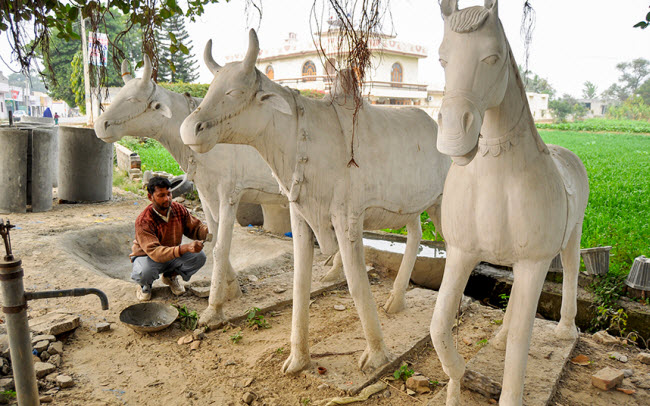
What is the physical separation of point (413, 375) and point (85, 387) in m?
2.23

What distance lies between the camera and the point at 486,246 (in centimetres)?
227

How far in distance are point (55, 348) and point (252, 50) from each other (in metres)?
2.67

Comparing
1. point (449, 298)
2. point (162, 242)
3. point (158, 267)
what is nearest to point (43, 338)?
point (158, 267)

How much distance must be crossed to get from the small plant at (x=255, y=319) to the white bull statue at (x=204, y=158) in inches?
9.6

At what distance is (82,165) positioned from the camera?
8477 millimetres

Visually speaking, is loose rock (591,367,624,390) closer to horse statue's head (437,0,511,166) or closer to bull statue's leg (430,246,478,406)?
bull statue's leg (430,246,478,406)

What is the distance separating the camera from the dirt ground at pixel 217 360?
10.2 feet

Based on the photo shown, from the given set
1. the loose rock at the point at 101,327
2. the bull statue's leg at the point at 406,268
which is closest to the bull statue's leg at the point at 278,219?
the bull statue's leg at the point at 406,268

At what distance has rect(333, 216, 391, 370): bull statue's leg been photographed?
302cm

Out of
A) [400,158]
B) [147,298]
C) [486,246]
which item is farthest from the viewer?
[147,298]

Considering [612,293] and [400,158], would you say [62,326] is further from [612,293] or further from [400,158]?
[612,293]

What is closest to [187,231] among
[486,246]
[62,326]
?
[62,326]

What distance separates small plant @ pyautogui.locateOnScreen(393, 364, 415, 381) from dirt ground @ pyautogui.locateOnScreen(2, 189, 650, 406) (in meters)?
0.06

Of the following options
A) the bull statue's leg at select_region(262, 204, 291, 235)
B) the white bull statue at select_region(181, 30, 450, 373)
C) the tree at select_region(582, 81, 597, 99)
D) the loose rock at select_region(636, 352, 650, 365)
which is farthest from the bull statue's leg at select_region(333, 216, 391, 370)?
the tree at select_region(582, 81, 597, 99)
